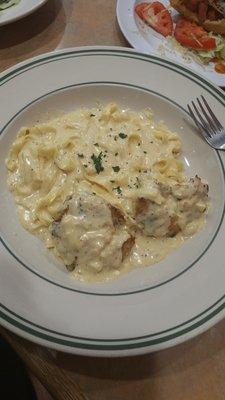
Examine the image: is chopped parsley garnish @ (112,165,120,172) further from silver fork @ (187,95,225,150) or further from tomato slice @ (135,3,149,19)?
tomato slice @ (135,3,149,19)

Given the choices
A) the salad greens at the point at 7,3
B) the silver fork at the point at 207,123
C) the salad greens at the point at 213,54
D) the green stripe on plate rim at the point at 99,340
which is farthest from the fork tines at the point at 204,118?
the salad greens at the point at 7,3

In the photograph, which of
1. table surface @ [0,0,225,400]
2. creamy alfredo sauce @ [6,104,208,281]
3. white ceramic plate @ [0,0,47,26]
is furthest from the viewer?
white ceramic plate @ [0,0,47,26]

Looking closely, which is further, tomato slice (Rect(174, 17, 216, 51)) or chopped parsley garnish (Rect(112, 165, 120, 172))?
tomato slice (Rect(174, 17, 216, 51))

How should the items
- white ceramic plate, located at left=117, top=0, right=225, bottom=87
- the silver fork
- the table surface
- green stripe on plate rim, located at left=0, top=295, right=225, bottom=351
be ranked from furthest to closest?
white ceramic plate, located at left=117, top=0, right=225, bottom=87, the silver fork, the table surface, green stripe on plate rim, located at left=0, top=295, right=225, bottom=351

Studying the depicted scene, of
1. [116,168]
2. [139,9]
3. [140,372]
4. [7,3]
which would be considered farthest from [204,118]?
[7,3]

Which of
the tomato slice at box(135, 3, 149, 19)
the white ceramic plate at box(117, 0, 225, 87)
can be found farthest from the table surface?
the tomato slice at box(135, 3, 149, 19)

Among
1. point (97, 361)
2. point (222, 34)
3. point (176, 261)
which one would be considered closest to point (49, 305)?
point (97, 361)
